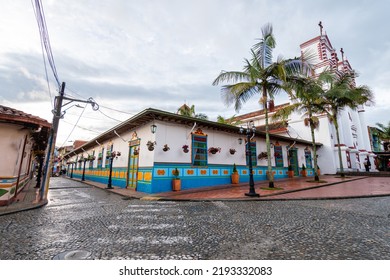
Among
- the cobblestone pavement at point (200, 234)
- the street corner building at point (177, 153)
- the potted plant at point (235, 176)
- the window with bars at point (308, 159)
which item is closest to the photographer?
the cobblestone pavement at point (200, 234)

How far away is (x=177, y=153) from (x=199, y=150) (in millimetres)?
1512

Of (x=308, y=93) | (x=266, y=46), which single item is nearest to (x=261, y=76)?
(x=266, y=46)

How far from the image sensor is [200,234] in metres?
3.55

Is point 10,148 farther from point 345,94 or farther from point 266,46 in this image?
point 345,94

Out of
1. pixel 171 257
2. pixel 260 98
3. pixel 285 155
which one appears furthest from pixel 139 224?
pixel 285 155

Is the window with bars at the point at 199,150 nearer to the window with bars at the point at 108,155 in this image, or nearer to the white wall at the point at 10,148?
the white wall at the point at 10,148

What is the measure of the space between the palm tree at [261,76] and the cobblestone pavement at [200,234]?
5.70m

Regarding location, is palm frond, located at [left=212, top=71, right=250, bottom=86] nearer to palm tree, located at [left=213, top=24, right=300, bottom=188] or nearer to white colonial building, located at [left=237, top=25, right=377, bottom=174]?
palm tree, located at [left=213, top=24, right=300, bottom=188]

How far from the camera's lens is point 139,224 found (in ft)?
13.9

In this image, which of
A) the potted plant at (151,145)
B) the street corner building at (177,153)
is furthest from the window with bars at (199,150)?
the potted plant at (151,145)

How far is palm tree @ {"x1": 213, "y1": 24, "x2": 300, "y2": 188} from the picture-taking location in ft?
32.4

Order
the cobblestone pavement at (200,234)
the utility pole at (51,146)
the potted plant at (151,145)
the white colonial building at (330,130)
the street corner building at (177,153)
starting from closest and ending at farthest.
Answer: the cobblestone pavement at (200,234) < the utility pole at (51,146) < the potted plant at (151,145) < the street corner building at (177,153) < the white colonial building at (330,130)

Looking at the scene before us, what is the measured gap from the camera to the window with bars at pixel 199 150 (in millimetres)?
10757

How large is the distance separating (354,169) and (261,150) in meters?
15.3
